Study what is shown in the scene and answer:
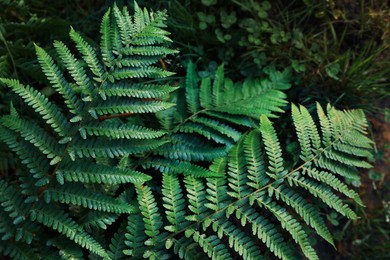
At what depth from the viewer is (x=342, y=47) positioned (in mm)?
3225

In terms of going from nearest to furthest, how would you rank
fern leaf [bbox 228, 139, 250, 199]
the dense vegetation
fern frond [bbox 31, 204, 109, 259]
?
fern frond [bbox 31, 204, 109, 259] < the dense vegetation < fern leaf [bbox 228, 139, 250, 199]

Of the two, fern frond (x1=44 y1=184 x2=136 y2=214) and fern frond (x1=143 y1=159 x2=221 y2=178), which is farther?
fern frond (x1=143 y1=159 x2=221 y2=178)

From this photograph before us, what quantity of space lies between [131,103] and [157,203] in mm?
621

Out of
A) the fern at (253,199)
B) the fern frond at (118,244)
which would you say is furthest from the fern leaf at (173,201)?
the fern frond at (118,244)

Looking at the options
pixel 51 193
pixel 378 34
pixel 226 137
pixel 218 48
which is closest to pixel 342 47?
pixel 378 34

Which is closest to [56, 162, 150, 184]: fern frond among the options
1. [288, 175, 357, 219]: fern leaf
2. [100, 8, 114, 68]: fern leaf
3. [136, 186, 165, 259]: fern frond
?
[136, 186, 165, 259]: fern frond

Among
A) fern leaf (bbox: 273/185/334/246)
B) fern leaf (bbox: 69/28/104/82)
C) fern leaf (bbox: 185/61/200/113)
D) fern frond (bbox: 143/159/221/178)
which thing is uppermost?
fern leaf (bbox: 69/28/104/82)

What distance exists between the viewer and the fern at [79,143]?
2.29 m

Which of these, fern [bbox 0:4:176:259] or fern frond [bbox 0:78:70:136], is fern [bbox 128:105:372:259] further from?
fern frond [bbox 0:78:70:136]

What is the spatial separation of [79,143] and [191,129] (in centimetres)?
66

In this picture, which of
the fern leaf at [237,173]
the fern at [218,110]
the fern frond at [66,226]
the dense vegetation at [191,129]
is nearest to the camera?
the fern frond at [66,226]

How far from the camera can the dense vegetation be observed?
2340 millimetres

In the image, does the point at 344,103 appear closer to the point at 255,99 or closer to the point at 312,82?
the point at 312,82

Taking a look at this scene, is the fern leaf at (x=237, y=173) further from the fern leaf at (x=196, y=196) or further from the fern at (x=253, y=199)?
the fern leaf at (x=196, y=196)
